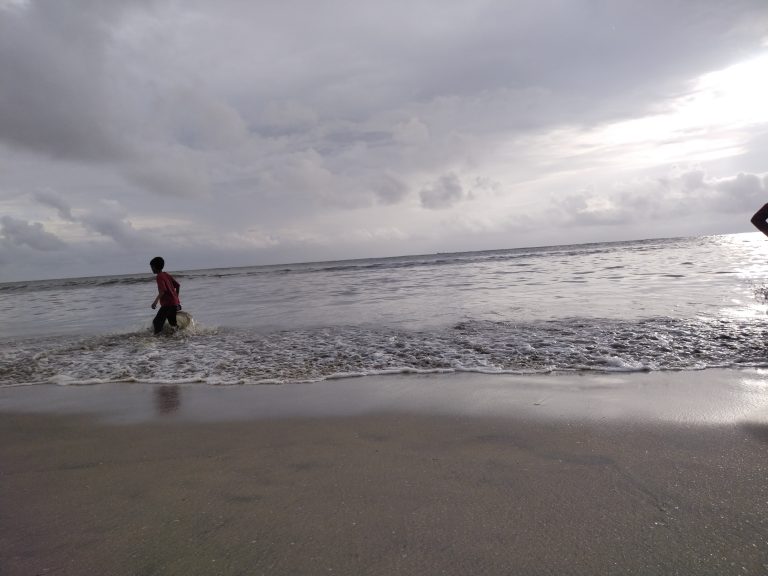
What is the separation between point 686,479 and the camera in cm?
272

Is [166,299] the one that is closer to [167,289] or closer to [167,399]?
[167,289]

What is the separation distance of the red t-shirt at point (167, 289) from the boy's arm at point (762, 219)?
1082 centimetres

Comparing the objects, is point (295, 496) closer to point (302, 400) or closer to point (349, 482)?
point (349, 482)

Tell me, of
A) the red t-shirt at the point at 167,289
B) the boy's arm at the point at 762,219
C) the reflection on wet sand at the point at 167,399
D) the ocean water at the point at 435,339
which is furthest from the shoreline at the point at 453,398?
the red t-shirt at the point at 167,289

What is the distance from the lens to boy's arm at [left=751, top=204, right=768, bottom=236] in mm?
5391

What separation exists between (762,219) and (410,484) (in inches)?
217

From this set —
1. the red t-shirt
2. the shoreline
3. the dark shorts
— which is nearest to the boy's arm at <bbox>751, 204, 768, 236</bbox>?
the shoreline

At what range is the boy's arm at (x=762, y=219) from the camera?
5.39m

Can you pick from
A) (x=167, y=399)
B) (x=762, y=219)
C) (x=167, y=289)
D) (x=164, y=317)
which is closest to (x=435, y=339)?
(x=167, y=399)

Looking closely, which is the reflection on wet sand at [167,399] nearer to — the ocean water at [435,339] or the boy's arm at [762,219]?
the ocean water at [435,339]

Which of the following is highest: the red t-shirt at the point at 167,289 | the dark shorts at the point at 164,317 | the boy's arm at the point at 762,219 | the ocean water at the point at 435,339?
the boy's arm at the point at 762,219

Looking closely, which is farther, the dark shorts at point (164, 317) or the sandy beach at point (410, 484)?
the dark shorts at point (164, 317)

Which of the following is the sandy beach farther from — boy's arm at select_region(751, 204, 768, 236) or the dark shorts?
the dark shorts

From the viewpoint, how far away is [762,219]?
17.7 feet
